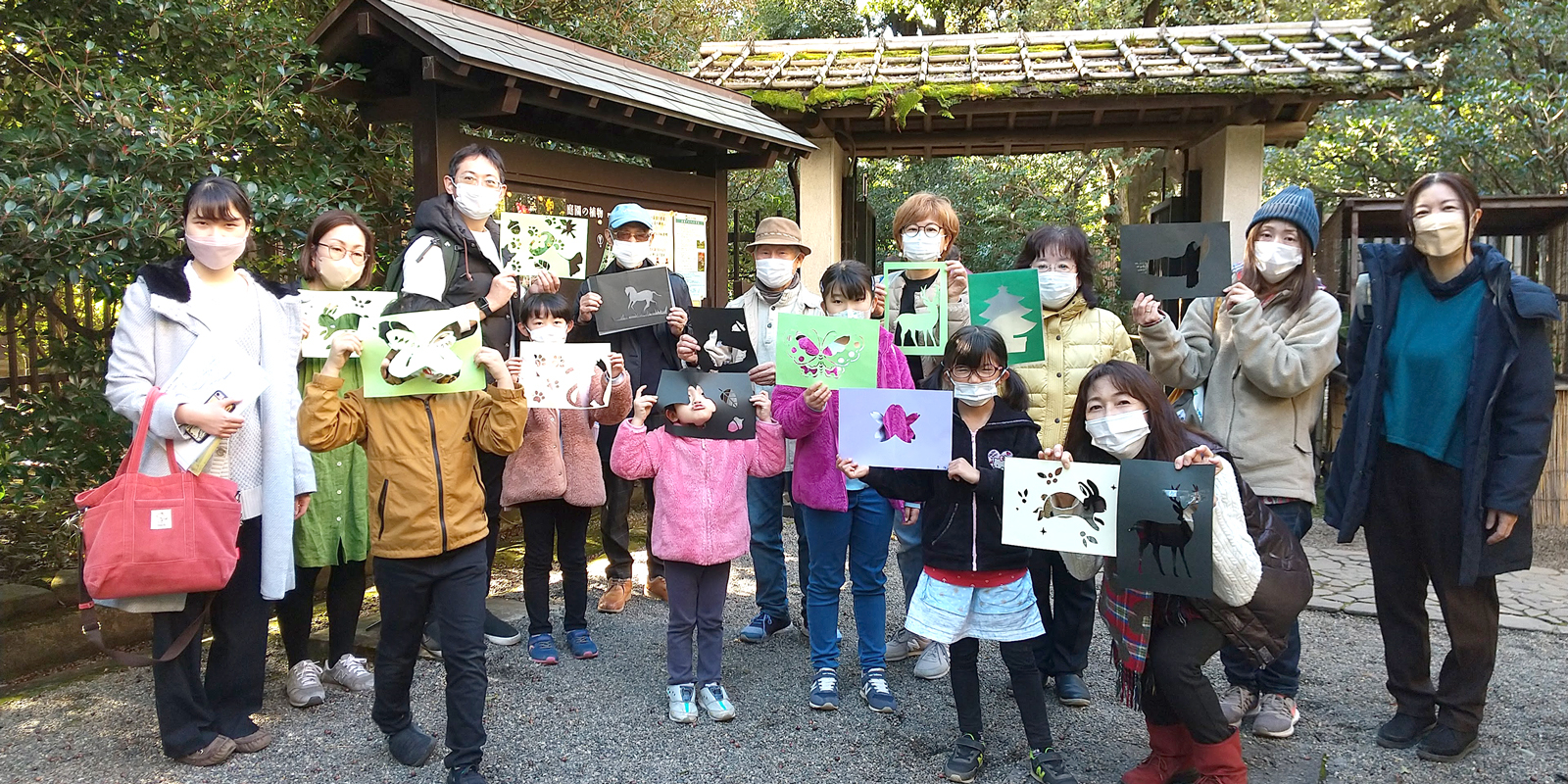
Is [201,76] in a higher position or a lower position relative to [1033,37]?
lower

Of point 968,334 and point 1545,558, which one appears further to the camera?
point 1545,558

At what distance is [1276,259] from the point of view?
11.3 feet

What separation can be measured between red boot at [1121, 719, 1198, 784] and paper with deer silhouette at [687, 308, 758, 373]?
7.57 feet

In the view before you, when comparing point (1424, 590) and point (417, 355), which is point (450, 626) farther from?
point (1424, 590)

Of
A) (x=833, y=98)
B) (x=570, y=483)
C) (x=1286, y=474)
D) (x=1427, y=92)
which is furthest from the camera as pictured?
(x=1427, y=92)

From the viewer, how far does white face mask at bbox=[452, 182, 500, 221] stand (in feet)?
13.0

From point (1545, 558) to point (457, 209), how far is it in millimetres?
7398

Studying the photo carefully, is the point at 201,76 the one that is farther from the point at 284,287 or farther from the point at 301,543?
the point at 301,543

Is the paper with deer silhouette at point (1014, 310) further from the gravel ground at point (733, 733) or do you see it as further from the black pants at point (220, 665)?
the black pants at point (220, 665)

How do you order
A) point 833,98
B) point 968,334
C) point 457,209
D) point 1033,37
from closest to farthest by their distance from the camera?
point 968,334 < point 457,209 < point 833,98 < point 1033,37

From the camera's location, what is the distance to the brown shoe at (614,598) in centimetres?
508

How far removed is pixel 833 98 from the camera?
7559 mm

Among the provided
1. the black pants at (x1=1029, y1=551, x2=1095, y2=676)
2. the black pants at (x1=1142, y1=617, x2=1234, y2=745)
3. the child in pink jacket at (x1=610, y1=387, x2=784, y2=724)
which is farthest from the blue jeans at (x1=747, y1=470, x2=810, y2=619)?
the black pants at (x1=1142, y1=617, x2=1234, y2=745)

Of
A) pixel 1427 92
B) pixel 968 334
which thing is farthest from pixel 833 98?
pixel 1427 92
